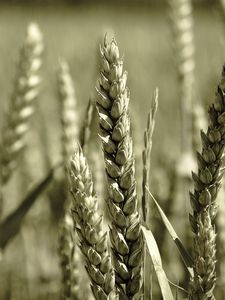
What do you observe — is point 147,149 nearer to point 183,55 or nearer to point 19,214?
point 19,214

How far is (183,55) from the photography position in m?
1.08

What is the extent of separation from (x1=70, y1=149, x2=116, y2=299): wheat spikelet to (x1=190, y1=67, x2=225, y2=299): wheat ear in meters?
0.06

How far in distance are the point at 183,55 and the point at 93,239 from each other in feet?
2.19

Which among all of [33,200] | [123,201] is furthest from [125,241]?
[33,200]

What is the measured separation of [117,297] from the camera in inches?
18.3

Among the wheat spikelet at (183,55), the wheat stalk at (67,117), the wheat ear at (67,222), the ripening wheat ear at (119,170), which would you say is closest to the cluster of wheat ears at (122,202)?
the ripening wheat ear at (119,170)

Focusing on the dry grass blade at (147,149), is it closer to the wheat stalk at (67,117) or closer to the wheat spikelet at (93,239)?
the wheat spikelet at (93,239)

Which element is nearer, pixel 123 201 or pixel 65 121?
pixel 123 201

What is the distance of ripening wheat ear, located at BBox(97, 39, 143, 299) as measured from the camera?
0.44 meters

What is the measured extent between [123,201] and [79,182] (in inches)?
1.3

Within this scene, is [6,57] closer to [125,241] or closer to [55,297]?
[55,297]

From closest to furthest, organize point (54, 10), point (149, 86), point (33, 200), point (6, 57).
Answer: point (33, 200) < point (149, 86) < point (6, 57) < point (54, 10)


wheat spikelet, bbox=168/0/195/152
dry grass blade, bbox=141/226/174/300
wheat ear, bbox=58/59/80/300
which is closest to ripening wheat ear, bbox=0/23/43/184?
wheat ear, bbox=58/59/80/300

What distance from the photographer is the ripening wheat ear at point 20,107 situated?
0.82 m
